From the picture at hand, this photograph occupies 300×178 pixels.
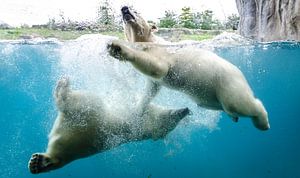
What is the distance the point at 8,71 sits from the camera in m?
10.3

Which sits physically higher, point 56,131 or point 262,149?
point 56,131

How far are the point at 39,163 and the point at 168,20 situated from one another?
4.56m

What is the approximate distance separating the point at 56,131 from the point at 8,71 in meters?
5.07

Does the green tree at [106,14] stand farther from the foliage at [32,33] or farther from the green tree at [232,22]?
the green tree at [232,22]

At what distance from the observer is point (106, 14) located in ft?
25.4

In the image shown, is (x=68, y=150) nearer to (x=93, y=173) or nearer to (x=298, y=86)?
(x=93, y=173)

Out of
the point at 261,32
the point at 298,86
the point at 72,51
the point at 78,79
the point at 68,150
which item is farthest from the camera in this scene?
the point at 298,86

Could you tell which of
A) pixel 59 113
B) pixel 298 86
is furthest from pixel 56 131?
pixel 298 86

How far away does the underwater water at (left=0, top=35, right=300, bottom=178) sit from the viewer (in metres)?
9.48

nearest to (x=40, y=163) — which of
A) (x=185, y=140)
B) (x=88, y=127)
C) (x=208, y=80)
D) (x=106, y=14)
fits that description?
(x=88, y=127)

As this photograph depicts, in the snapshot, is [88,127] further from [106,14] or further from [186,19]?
[186,19]

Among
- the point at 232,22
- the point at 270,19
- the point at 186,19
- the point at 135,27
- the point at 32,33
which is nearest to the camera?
the point at 135,27


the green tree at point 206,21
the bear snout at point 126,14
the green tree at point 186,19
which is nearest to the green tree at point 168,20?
the green tree at point 186,19

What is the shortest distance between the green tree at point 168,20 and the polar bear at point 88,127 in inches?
119
